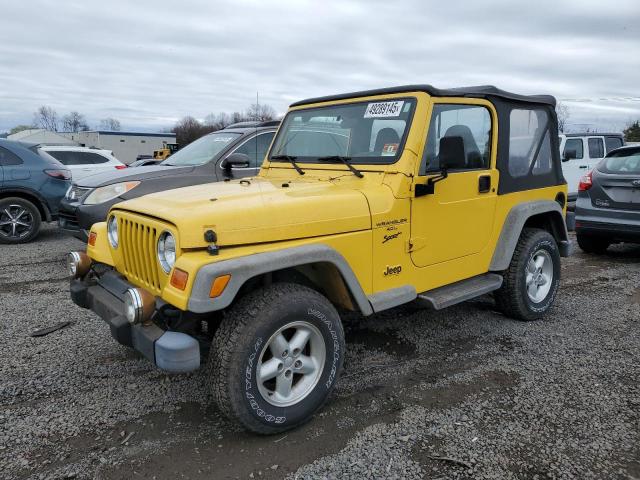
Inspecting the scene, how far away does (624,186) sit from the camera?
6.70 metres

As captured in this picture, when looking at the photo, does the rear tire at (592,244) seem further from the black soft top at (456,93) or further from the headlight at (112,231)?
the headlight at (112,231)

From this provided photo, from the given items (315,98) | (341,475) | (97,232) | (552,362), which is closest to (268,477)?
(341,475)

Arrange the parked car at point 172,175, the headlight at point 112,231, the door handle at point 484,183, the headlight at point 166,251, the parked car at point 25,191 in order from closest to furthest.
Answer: the headlight at point 166,251 → the headlight at point 112,231 → the door handle at point 484,183 → the parked car at point 172,175 → the parked car at point 25,191

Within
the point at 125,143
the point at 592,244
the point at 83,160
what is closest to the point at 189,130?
the point at 125,143

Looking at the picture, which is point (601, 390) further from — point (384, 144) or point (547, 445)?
point (384, 144)

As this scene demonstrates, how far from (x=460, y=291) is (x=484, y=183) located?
910 millimetres

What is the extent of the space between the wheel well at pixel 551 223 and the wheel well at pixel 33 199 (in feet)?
25.0

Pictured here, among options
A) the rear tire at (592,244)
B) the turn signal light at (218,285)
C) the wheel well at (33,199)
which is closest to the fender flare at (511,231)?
the turn signal light at (218,285)

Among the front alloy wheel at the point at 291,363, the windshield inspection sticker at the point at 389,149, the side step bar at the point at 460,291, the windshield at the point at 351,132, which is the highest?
the windshield at the point at 351,132

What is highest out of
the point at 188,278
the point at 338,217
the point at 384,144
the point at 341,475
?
the point at 384,144

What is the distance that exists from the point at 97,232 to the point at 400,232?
2228mm

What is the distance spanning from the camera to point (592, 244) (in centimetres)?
761

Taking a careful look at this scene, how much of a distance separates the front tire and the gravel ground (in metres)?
0.20

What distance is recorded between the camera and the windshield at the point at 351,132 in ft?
11.6
